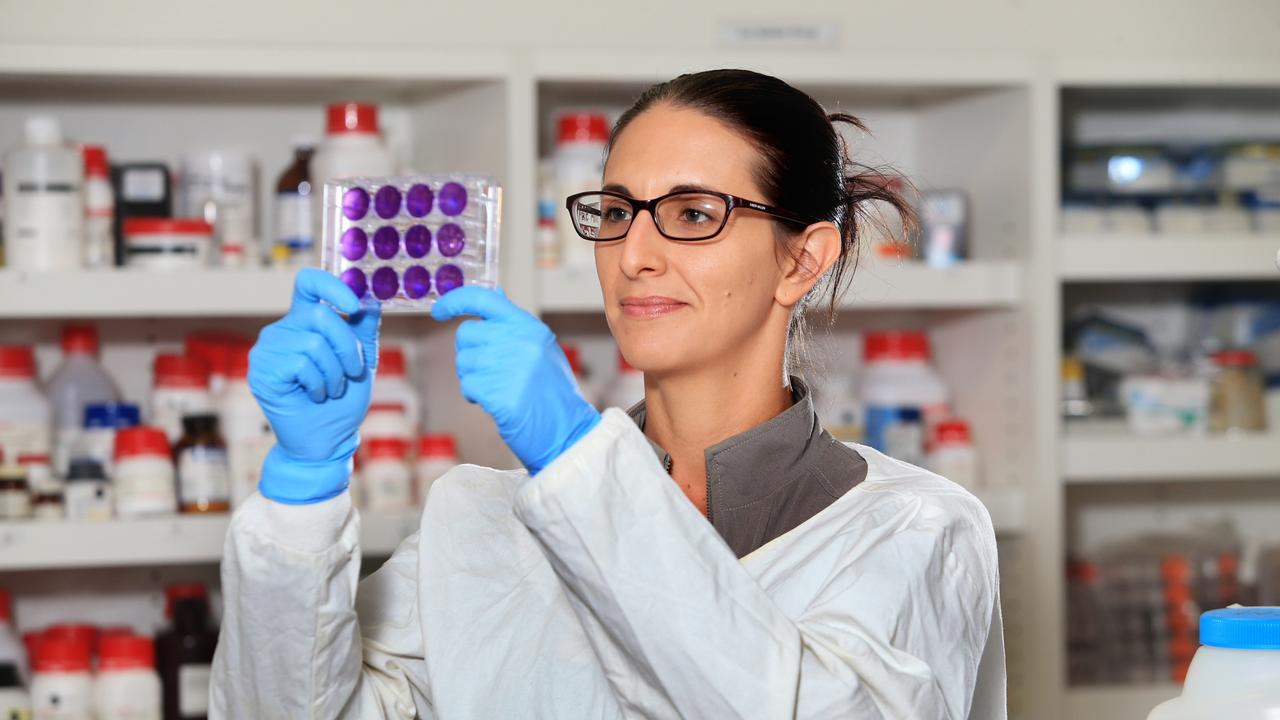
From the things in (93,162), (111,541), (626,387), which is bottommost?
(111,541)

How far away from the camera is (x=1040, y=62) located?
239 cm

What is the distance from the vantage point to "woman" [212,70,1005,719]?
3.41 ft

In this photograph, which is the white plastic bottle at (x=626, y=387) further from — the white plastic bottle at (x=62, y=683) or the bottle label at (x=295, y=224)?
the white plastic bottle at (x=62, y=683)

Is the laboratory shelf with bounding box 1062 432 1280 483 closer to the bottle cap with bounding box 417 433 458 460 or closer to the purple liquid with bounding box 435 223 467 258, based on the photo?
the bottle cap with bounding box 417 433 458 460

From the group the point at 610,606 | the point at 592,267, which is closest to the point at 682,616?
the point at 610,606

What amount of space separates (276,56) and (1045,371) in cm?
135

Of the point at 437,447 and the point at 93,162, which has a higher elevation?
the point at 93,162

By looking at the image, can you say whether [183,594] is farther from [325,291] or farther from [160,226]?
[325,291]

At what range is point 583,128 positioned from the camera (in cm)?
230

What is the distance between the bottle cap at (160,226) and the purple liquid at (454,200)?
1111 mm

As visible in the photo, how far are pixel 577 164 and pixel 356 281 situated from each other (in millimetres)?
1120

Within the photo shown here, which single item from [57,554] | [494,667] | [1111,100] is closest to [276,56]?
[57,554]

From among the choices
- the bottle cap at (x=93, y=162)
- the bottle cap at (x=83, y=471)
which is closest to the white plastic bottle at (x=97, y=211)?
the bottle cap at (x=93, y=162)

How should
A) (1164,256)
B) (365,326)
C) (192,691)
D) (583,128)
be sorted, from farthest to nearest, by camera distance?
(1164,256) → (583,128) → (192,691) → (365,326)
